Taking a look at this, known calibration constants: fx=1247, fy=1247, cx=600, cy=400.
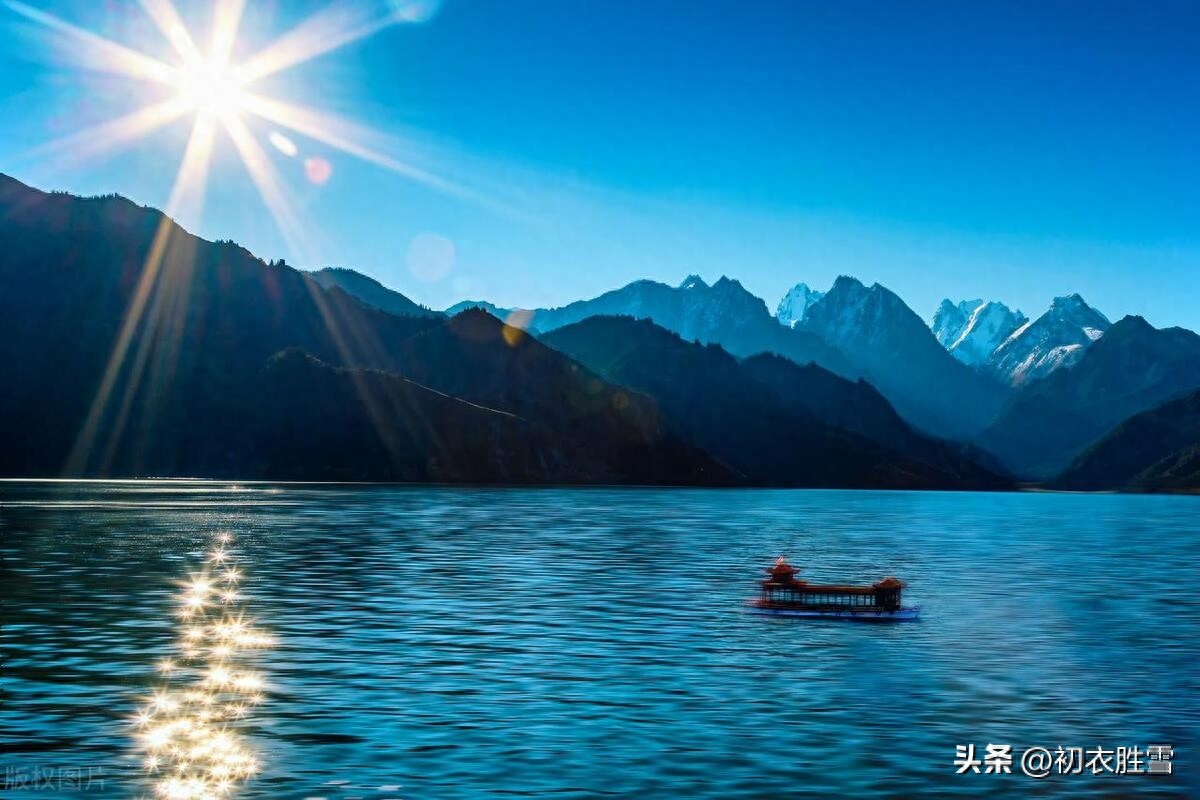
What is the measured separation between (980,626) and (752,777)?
144 ft

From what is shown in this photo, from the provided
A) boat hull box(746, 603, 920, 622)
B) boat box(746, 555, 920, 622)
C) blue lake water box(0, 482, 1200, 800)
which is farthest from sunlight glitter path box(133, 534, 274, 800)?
boat box(746, 555, 920, 622)

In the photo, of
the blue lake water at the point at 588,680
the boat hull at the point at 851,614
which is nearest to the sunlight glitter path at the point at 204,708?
the blue lake water at the point at 588,680

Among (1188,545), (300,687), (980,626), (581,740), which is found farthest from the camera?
(1188,545)

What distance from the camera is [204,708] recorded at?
4678 cm

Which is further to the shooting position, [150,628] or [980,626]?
[980,626]

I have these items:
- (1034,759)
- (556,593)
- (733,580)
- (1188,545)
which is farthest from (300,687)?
(1188,545)

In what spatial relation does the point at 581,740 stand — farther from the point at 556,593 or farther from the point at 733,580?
the point at 733,580

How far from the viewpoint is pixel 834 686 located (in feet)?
176

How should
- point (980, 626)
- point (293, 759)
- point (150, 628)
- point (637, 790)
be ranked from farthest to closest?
point (980, 626)
point (150, 628)
point (293, 759)
point (637, 790)

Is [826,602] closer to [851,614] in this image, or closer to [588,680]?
[851,614]

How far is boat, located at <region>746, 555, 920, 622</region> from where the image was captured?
262ft

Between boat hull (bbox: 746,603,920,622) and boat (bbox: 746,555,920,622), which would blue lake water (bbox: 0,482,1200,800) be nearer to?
boat hull (bbox: 746,603,920,622)

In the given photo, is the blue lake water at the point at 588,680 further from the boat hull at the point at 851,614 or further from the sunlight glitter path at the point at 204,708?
the boat hull at the point at 851,614

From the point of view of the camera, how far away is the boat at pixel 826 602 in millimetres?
79875
